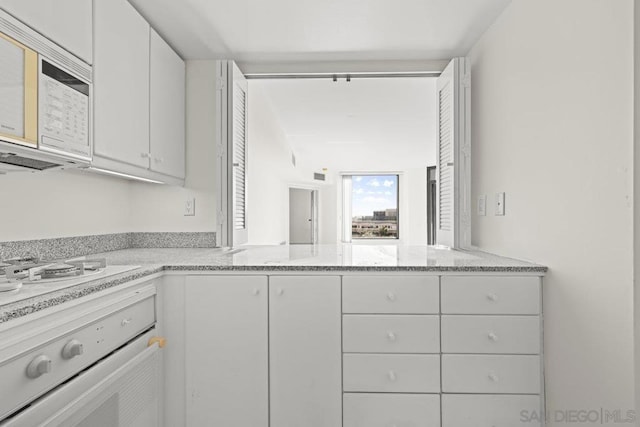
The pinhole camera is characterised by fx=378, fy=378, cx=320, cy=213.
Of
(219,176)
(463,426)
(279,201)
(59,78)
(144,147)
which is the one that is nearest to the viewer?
(59,78)

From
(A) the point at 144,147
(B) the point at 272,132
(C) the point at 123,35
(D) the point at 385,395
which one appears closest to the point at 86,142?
(A) the point at 144,147

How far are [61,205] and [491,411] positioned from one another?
7.34ft

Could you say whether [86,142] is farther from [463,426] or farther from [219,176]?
[463,426]

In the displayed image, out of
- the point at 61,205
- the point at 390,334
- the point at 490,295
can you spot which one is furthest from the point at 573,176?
the point at 61,205

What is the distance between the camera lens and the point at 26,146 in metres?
1.17

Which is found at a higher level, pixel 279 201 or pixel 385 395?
pixel 279 201

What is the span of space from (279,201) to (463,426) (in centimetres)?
476

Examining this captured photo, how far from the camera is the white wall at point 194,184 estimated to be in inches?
99.7

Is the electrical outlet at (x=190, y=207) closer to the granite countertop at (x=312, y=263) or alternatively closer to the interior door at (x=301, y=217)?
the granite countertop at (x=312, y=263)

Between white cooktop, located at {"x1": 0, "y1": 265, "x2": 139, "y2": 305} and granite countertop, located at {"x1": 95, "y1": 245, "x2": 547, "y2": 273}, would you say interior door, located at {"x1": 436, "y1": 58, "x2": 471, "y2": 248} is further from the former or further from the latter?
white cooktop, located at {"x1": 0, "y1": 265, "x2": 139, "y2": 305}

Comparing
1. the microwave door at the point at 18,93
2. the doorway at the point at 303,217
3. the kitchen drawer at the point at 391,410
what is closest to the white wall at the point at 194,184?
the microwave door at the point at 18,93

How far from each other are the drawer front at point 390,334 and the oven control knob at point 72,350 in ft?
3.32

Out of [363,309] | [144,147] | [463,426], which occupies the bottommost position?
[463,426]

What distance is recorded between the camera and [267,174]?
502 centimetres
